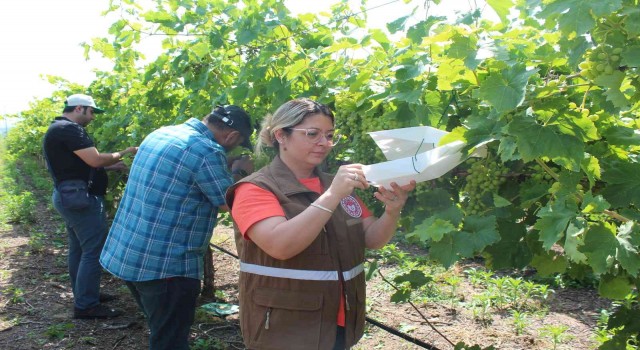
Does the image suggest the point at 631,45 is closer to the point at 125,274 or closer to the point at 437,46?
the point at 437,46

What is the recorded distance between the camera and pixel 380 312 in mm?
5199

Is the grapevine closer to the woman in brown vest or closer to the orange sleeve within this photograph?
the woman in brown vest

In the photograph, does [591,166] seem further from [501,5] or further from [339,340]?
[339,340]

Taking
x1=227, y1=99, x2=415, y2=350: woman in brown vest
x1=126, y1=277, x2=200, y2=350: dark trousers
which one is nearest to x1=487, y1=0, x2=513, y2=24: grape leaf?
x1=227, y1=99, x2=415, y2=350: woman in brown vest

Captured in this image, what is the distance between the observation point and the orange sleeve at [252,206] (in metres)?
2.22

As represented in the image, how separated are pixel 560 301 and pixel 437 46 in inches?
161

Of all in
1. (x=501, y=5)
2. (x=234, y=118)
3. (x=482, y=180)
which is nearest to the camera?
(x=501, y=5)

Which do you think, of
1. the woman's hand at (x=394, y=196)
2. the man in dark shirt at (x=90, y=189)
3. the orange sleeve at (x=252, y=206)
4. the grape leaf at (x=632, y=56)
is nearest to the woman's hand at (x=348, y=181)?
the woman's hand at (x=394, y=196)

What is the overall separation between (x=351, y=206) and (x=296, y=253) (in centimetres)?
45

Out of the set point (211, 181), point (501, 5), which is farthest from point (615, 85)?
point (211, 181)

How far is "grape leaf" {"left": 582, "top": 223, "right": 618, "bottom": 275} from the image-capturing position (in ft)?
5.16

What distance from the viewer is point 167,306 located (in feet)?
10.5

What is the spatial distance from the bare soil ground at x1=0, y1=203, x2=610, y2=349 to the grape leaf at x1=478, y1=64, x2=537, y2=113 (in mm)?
3212

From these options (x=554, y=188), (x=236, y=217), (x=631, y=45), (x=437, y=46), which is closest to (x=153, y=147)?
(x=236, y=217)
